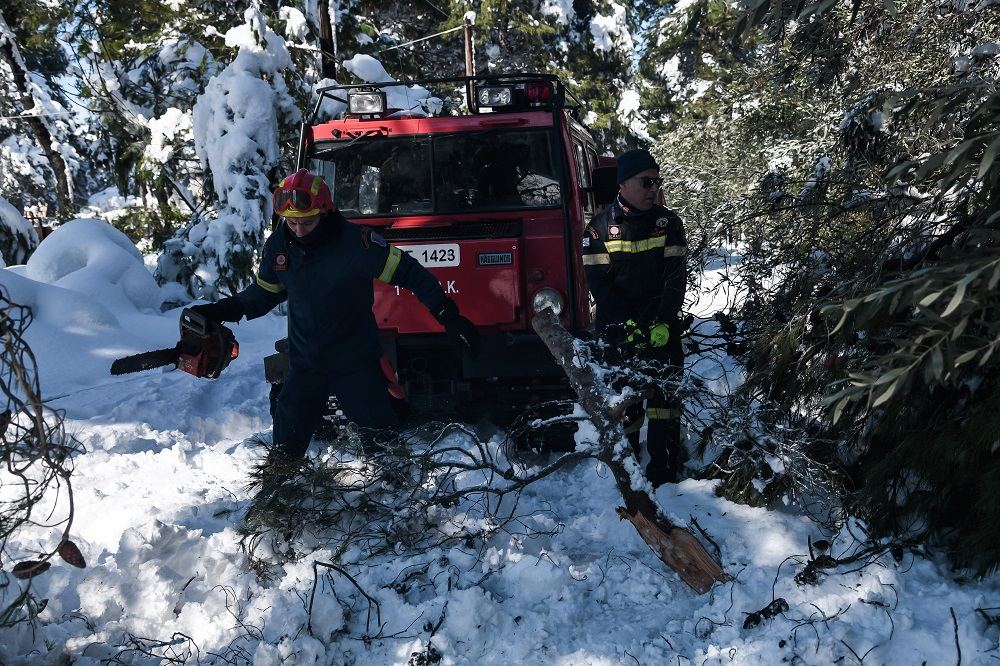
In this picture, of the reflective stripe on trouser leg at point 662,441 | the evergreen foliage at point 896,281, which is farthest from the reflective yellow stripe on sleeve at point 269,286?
the evergreen foliage at point 896,281

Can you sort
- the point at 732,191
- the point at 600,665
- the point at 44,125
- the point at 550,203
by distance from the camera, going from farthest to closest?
the point at 44,125, the point at 732,191, the point at 550,203, the point at 600,665

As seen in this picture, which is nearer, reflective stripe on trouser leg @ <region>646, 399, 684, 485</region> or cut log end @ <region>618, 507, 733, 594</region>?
cut log end @ <region>618, 507, 733, 594</region>

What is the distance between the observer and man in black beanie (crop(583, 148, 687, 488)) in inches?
176

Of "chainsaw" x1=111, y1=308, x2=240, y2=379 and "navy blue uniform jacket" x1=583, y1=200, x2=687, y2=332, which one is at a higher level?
"navy blue uniform jacket" x1=583, y1=200, x2=687, y2=332

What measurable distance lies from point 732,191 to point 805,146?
1.98m

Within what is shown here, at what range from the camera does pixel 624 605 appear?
3.21 metres

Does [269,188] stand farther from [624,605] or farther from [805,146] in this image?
[624,605]

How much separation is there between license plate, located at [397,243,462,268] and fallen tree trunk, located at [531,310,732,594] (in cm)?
173

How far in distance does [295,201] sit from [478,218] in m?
1.77

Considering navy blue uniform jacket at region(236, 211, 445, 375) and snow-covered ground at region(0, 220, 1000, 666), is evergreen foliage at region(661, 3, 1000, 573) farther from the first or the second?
navy blue uniform jacket at region(236, 211, 445, 375)

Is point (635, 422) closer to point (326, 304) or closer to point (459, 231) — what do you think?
point (459, 231)

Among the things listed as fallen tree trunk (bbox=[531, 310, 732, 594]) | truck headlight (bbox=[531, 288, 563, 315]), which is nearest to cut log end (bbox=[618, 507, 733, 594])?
fallen tree trunk (bbox=[531, 310, 732, 594])

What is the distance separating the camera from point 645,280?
4.62 metres

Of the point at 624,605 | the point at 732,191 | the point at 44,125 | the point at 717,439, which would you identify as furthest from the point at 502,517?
the point at 44,125
